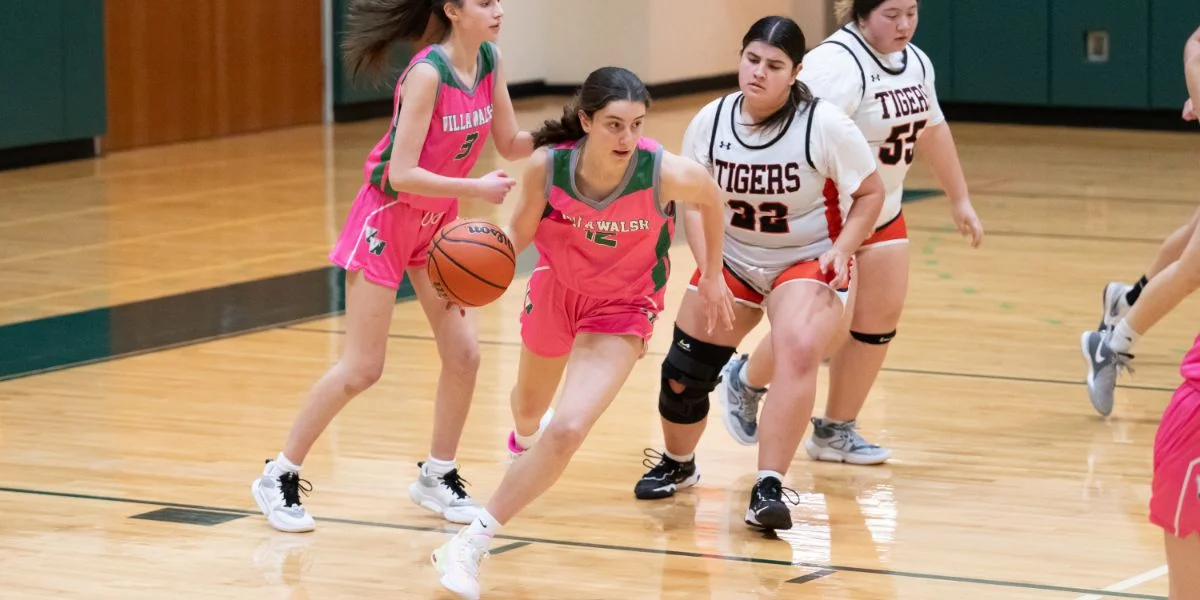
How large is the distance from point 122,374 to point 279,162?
6039 mm

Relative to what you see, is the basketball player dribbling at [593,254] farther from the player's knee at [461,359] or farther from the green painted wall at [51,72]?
the green painted wall at [51,72]

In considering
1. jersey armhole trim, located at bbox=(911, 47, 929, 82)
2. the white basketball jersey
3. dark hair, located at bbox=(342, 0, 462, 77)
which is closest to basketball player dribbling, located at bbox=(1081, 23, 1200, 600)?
jersey armhole trim, located at bbox=(911, 47, 929, 82)

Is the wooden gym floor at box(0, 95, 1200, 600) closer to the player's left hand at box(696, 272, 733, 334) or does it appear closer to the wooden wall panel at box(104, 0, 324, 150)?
the player's left hand at box(696, 272, 733, 334)

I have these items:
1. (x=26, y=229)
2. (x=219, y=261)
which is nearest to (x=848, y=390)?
(x=219, y=261)

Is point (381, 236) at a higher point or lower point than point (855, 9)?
lower

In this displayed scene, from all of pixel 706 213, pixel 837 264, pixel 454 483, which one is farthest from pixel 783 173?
pixel 454 483

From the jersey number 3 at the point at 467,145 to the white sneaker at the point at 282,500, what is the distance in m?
0.93

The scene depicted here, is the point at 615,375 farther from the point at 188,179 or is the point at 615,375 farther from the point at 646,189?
the point at 188,179

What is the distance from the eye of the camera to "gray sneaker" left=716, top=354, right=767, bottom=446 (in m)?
5.80

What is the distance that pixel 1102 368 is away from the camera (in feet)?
20.7

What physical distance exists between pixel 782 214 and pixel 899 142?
25.0 inches

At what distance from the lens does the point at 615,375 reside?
4707mm

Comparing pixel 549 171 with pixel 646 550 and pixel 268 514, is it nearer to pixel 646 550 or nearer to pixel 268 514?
pixel 646 550

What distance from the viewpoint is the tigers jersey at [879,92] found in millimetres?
5445
